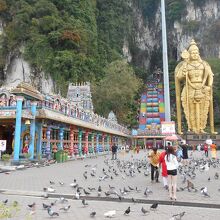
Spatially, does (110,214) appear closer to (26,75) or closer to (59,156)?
(59,156)

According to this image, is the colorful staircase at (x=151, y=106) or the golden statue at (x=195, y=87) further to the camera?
the colorful staircase at (x=151, y=106)

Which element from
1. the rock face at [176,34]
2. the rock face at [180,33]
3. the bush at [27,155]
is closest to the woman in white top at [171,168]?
the bush at [27,155]

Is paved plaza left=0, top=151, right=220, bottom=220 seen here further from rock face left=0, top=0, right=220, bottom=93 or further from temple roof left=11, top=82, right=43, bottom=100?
rock face left=0, top=0, right=220, bottom=93

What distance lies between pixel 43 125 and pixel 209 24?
5843 centimetres

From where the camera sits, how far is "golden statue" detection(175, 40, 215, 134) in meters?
36.8

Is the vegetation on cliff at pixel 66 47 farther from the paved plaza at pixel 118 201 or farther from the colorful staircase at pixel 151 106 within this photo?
the paved plaza at pixel 118 201

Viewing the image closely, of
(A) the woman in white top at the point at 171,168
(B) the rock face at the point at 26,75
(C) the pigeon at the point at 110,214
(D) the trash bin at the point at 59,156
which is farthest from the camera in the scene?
(B) the rock face at the point at 26,75

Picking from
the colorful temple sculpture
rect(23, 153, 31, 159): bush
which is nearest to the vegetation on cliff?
the colorful temple sculpture

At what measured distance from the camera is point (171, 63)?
68.9m

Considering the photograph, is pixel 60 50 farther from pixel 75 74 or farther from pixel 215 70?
pixel 215 70

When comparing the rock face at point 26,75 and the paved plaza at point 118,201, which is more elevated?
the rock face at point 26,75

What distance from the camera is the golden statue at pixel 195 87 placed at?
36.8 m

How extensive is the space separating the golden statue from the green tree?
12026 millimetres

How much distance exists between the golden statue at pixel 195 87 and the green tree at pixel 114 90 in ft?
39.5
